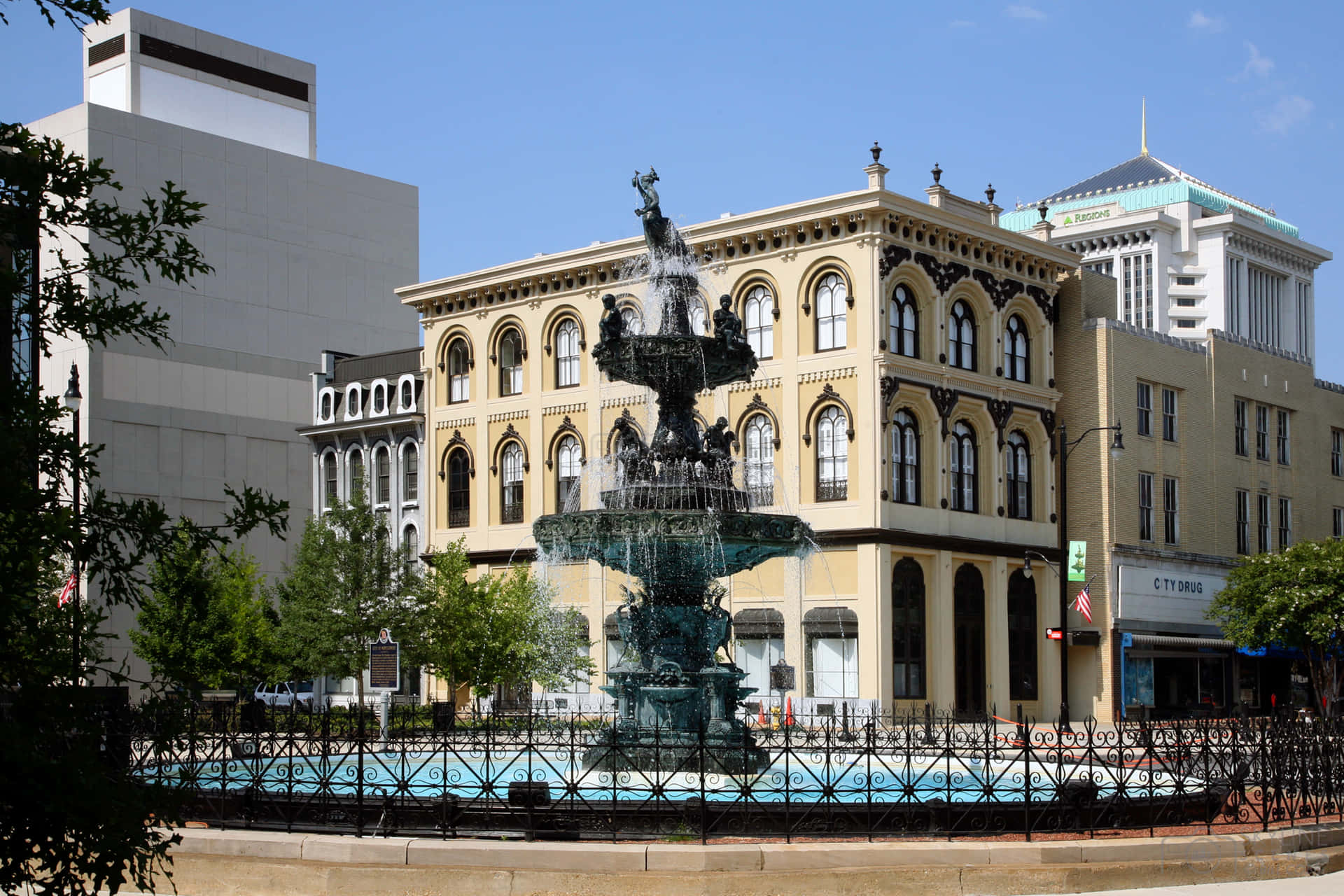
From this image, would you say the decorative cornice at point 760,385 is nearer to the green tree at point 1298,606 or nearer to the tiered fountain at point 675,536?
the green tree at point 1298,606

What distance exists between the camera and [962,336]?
163ft

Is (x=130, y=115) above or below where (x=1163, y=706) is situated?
above

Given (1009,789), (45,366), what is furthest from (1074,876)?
(45,366)

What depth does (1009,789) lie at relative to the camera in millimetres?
15523

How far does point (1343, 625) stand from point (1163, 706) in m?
6.80

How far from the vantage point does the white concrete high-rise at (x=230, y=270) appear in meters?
80.5

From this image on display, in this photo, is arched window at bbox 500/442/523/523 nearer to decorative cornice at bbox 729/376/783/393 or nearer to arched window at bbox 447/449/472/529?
arched window at bbox 447/449/472/529

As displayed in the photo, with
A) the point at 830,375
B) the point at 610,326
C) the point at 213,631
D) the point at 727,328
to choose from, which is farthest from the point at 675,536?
the point at 213,631

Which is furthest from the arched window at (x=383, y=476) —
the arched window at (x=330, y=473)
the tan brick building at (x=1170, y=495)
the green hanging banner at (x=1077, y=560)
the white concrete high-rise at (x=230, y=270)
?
the green hanging banner at (x=1077, y=560)

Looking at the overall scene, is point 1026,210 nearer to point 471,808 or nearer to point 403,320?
point 403,320

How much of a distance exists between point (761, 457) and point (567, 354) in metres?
→ 9.03

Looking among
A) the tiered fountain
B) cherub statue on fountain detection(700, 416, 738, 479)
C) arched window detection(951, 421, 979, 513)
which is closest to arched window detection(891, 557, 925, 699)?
arched window detection(951, 421, 979, 513)

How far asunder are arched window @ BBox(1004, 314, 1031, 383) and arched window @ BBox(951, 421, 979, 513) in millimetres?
2727

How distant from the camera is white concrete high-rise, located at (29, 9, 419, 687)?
264 feet
